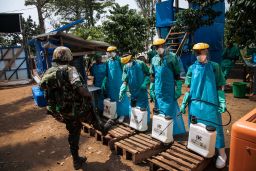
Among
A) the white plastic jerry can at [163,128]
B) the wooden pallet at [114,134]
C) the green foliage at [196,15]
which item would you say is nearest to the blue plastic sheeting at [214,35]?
the green foliage at [196,15]

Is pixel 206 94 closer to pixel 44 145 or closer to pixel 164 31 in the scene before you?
pixel 44 145

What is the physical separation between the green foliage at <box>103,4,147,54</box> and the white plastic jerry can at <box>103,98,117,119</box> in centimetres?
751

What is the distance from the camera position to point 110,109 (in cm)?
582

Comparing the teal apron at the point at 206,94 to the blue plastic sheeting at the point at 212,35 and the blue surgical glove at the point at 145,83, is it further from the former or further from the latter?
the blue plastic sheeting at the point at 212,35

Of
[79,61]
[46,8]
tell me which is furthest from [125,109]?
[46,8]

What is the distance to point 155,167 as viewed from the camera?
150 inches

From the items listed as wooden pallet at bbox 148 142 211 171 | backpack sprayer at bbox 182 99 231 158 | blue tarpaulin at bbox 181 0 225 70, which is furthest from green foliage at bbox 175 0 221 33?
wooden pallet at bbox 148 142 211 171

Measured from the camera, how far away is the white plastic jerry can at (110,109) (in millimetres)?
5797

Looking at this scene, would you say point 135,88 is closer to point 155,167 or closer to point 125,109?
point 125,109

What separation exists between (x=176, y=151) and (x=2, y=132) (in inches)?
185

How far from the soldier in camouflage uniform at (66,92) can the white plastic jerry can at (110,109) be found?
1.76 meters

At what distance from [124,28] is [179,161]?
399 inches

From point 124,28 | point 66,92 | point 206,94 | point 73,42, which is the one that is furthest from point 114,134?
point 124,28

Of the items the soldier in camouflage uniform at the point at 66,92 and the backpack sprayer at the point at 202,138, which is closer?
the backpack sprayer at the point at 202,138
